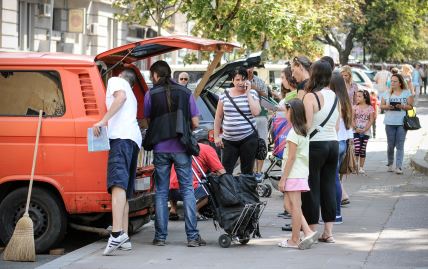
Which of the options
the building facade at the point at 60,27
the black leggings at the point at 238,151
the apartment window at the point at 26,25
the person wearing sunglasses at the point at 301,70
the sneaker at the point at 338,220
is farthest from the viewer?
the apartment window at the point at 26,25

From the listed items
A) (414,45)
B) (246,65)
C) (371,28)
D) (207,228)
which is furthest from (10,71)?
(414,45)

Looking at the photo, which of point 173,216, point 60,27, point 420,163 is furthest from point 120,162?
point 60,27

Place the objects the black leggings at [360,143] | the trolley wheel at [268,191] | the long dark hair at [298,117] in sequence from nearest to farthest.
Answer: the long dark hair at [298,117]
the trolley wheel at [268,191]
the black leggings at [360,143]

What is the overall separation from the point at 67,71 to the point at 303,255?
2.91 metres

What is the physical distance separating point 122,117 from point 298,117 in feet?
5.59

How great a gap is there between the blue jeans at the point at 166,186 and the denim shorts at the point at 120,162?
33 centimetres

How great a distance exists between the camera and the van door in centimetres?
944

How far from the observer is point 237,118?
11.8m

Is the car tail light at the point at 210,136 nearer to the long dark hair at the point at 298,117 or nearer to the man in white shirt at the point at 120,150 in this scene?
the man in white shirt at the point at 120,150

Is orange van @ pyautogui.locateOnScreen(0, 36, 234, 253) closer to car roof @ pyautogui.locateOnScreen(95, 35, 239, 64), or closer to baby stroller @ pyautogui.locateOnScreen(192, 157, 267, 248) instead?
car roof @ pyautogui.locateOnScreen(95, 35, 239, 64)

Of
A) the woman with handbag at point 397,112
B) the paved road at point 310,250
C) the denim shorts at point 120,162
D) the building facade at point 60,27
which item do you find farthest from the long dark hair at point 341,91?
the building facade at point 60,27

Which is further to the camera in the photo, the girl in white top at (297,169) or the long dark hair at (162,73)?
the long dark hair at (162,73)

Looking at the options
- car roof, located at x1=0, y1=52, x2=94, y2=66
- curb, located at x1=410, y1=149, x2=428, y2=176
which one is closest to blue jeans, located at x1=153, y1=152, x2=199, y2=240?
car roof, located at x1=0, y1=52, x2=94, y2=66

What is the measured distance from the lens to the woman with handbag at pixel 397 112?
16953 mm
